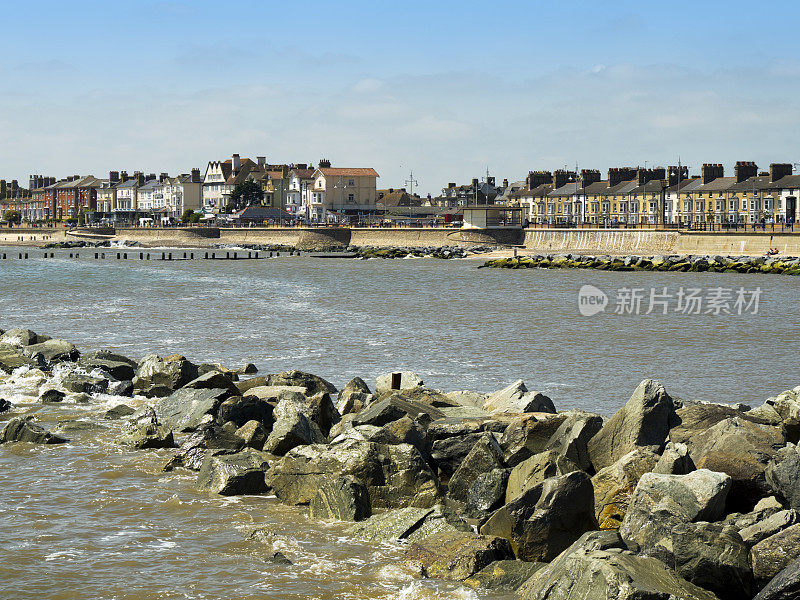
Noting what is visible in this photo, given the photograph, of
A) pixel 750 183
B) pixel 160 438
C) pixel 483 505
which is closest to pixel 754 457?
pixel 483 505

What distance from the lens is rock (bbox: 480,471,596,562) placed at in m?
9.38

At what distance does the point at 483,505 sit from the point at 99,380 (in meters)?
11.9

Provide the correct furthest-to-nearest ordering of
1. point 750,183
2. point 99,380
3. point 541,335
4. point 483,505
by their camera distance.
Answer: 1. point 750,183
2. point 541,335
3. point 99,380
4. point 483,505

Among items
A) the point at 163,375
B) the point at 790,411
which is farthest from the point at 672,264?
the point at 790,411

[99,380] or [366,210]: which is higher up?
[366,210]

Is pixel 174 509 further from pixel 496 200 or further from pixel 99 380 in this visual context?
pixel 496 200

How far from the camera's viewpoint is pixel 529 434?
12.3 meters

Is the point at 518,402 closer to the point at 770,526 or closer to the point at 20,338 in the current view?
the point at 770,526

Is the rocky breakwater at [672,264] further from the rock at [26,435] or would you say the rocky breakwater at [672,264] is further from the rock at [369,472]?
the rock at [26,435]

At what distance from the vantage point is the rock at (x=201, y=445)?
44.6ft

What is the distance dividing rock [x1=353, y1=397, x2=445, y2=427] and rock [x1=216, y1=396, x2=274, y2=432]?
2.01 meters

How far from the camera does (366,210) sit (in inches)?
5689

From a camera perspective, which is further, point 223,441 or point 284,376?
point 284,376

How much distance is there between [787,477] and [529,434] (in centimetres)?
362
